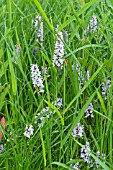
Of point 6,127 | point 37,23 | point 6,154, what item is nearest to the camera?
point 6,154

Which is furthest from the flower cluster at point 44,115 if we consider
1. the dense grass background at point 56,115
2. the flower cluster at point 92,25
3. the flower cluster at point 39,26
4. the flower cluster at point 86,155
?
the flower cluster at point 92,25

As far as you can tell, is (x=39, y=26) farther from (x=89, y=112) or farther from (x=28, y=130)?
(x=28, y=130)

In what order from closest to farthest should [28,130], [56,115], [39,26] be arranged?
[28,130], [56,115], [39,26]

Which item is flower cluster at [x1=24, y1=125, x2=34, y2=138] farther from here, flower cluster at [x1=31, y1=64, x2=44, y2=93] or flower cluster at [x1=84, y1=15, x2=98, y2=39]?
flower cluster at [x1=84, y1=15, x2=98, y2=39]

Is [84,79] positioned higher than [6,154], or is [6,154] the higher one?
[84,79]

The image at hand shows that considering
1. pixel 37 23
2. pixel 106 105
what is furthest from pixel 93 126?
pixel 37 23

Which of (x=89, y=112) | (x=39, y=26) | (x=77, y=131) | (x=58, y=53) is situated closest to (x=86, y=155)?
(x=77, y=131)

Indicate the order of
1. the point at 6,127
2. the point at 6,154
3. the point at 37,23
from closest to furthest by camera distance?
the point at 6,154 < the point at 6,127 < the point at 37,23

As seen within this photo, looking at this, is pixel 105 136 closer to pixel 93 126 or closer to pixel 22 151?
pixel 93 126

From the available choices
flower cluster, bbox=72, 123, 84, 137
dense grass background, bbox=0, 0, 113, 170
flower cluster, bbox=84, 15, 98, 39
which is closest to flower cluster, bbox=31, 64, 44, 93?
dense grass background, bbox=0, 0, 113, 170

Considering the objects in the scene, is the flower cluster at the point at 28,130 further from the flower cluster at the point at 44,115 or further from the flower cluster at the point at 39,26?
the flower cluster at the point at 39,26

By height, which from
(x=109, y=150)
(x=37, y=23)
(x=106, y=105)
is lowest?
(x=109, y=150)
